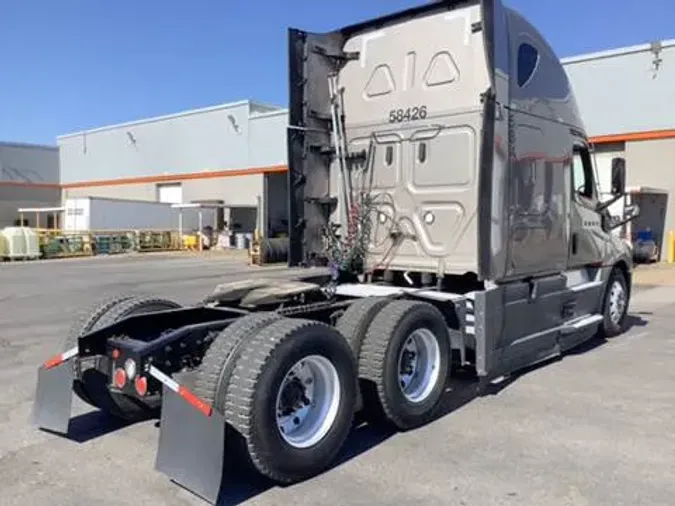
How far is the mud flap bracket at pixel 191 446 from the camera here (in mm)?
3816

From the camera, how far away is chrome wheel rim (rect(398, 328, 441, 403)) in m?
5.38

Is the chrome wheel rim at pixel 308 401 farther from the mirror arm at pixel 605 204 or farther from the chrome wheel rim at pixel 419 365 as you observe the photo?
the mirror arm at pixel 605 204

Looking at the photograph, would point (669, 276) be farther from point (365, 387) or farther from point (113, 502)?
point (113, 502)

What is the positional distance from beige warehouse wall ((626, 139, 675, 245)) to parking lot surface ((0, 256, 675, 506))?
17.7 meters

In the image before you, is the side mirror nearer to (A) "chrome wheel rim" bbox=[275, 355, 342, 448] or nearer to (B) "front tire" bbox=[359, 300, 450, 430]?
(B) "front tire" bbox=[359, 300, 450, 430]

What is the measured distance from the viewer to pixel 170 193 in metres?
43.6

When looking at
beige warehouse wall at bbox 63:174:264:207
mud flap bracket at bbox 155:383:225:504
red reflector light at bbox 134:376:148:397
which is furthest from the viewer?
beige warehouse wall at bbox 63:174:264:207

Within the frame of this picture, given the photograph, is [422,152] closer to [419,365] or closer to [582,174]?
[419,365]

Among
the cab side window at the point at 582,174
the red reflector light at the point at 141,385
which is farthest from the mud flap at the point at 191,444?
the cab side window at the point at 582,174

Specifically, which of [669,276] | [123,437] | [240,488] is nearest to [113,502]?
[240,488]

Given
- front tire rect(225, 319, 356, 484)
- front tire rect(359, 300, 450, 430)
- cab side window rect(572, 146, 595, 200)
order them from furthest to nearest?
cab side window rect(572, 146, 595, 200), front tire rect(359, 300, 450, 430), front tire rect(225, 319, 356, 484)

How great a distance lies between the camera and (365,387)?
5020 millimetres

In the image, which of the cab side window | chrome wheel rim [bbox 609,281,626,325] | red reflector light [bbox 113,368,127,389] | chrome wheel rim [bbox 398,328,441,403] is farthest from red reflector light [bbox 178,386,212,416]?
chrome wheel rim [bbox 609,281,626,325]

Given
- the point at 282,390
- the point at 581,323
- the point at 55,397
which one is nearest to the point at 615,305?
the point at 581,323
